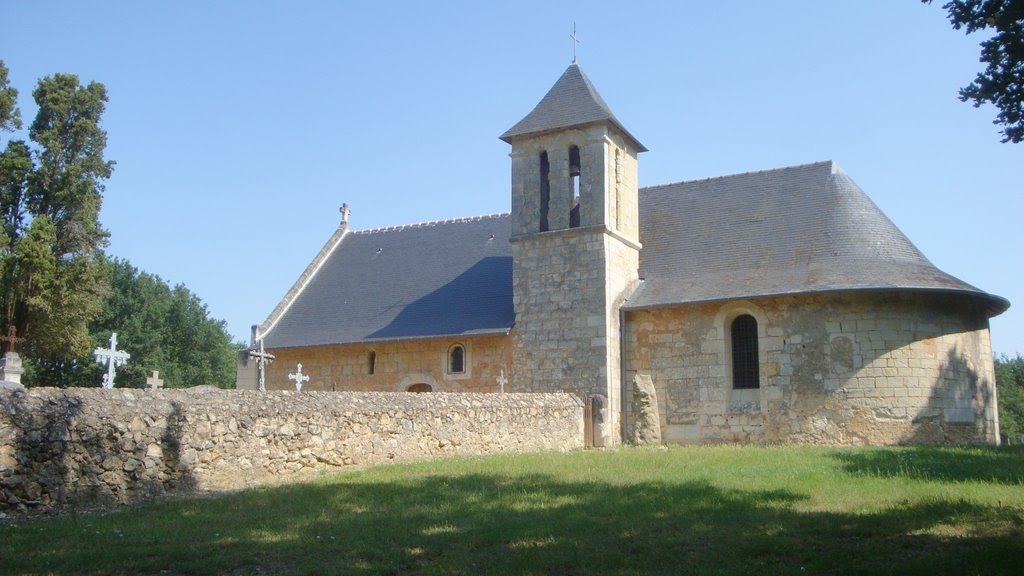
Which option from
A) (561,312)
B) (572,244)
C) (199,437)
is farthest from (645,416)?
(199,437)

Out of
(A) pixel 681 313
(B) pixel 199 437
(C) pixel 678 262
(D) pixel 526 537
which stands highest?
(C) pixel 678 262

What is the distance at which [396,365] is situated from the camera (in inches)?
925

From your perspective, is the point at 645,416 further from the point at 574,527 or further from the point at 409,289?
the point at 574,527

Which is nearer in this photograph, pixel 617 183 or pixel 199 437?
pixel 199 437

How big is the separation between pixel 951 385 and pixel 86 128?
24.8m

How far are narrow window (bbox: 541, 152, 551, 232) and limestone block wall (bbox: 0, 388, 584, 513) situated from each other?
6975 mm

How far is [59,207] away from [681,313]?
1920 centimetres

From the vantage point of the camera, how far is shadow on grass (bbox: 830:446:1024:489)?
1110cm

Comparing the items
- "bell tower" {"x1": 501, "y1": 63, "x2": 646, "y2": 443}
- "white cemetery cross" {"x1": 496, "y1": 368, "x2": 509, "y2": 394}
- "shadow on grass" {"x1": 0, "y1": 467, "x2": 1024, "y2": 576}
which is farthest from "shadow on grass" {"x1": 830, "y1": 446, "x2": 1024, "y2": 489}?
"white cemetery cross" {"x1": 496, "y1": 368, "x2": 509, "y2": 394}

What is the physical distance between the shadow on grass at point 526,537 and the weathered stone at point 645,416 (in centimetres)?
977

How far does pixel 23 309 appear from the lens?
2558cm

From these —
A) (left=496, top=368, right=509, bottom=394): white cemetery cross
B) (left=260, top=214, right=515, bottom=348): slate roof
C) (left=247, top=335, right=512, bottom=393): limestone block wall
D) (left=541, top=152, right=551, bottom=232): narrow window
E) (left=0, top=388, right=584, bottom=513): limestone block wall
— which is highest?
(left=541, top=152, right=551, bottom=232): narrow window

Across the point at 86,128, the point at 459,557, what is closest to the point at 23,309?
the point at 86,128

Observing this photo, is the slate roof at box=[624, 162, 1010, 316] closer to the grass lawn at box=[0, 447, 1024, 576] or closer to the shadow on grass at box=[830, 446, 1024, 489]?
the shadow on grass at box=[830, 446, 1024, 489]
